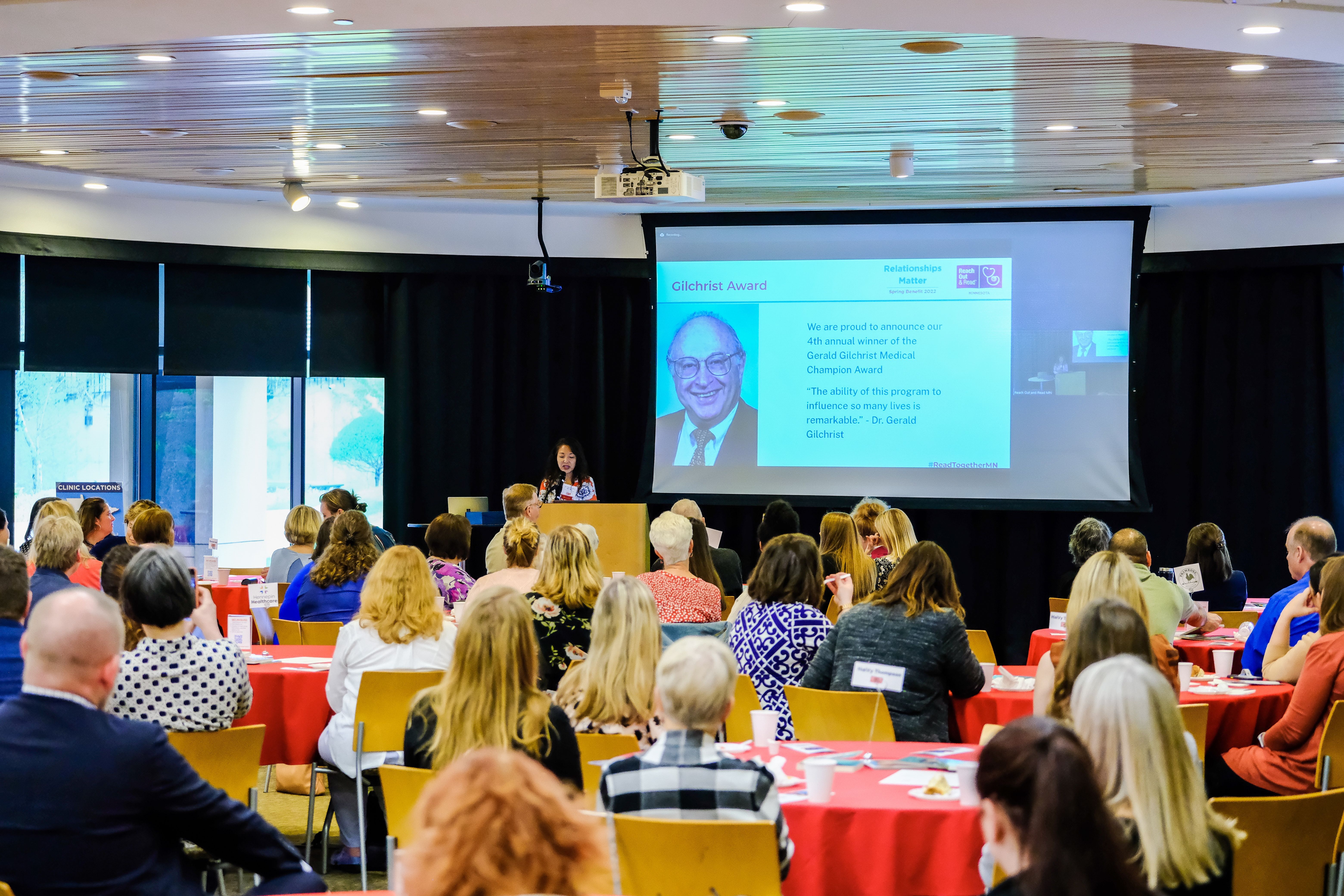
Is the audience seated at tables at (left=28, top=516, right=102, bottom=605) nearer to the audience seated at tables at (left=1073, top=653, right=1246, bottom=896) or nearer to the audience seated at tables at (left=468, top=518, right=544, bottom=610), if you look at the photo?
the audience seated at tables at (left=468, top=518, right=544, bottom=610)

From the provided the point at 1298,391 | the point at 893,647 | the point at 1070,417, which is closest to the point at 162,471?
the point at 1070,417

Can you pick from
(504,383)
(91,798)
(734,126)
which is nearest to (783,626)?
(91,798)

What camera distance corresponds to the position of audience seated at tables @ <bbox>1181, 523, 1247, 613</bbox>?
726cm

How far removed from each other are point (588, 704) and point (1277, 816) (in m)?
1.88

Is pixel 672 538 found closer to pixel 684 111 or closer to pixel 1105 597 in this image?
pixel 684 111

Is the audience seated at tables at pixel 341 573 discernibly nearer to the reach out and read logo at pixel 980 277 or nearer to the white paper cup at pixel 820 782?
the white paper cup at pixel 820 782

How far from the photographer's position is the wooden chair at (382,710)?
4887mm

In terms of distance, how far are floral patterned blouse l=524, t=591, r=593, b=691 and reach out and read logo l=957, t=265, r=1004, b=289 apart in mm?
6312

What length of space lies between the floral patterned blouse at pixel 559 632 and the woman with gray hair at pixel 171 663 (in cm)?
121

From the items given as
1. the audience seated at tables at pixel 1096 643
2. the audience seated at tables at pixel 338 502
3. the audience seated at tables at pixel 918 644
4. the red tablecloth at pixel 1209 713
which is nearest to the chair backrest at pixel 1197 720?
the red tablecloth at pixel 1209 713

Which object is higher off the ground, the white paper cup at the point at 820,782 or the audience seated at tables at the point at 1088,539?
the audience seated at tables at the point at 1088,539

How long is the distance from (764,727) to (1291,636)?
2772 mm

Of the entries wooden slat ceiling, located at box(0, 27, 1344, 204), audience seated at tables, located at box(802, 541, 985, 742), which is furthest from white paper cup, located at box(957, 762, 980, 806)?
wooden slat ceiling, located at box(0, 27, 1344, 204)

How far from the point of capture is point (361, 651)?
5020 millimetres
